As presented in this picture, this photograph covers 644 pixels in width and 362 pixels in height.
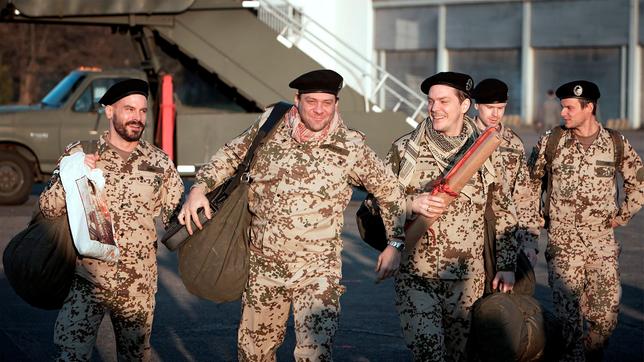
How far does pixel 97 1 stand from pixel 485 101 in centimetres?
1054

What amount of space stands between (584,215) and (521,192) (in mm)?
1000

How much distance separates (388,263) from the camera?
19.4 ft

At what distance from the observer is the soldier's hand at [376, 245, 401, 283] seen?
591 centimetres

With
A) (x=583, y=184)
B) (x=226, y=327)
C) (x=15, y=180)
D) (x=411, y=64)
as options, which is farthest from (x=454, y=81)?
(x=411, y=64)

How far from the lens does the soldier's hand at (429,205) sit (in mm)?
6094

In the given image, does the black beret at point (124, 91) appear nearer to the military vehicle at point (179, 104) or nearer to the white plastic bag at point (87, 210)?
the white plastic bag at point (87, 210)

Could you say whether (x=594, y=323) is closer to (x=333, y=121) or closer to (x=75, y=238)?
(x=333, y=121)

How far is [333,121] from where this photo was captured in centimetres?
604

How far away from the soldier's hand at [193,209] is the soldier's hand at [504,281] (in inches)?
67.2

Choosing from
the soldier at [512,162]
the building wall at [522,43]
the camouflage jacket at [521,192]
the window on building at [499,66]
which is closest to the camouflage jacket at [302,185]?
the soldier at [512,162]

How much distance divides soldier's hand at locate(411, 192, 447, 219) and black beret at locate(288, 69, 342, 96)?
74 centimetres

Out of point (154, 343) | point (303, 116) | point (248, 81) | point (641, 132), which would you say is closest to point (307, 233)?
point (303, 116)

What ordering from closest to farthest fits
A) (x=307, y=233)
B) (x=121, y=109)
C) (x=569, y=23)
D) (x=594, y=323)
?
1. (x=307, y=233)
2. (x=121, y=109)
3. (x=594, y=323)
4. (x=569, y=23)

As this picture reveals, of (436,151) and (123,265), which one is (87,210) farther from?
(436,151)
